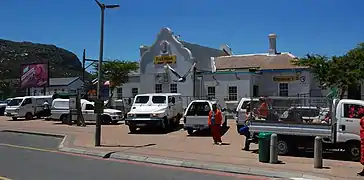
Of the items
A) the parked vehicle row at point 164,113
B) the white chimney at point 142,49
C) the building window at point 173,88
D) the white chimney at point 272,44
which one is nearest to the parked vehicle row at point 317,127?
the parked vehicle row at point 164,113

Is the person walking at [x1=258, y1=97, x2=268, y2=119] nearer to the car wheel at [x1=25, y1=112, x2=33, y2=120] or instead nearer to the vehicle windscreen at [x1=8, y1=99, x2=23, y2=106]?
the car wheel at [x1=25, y1=112, x2=33, y2=120]

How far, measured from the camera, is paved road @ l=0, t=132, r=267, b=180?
33.4 feet

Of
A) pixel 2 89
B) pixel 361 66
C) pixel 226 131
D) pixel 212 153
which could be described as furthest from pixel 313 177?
pixel 2 89

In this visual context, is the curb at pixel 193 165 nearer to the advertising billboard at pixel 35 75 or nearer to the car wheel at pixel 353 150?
the car wheel at pixel 353 150

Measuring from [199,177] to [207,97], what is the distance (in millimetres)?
25209

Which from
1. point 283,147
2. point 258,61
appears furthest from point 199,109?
point 258,61

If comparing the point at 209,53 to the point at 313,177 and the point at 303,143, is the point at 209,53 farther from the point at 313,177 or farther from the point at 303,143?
the point at 313,177

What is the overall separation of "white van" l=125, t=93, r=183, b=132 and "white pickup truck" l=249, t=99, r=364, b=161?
29.0 ft

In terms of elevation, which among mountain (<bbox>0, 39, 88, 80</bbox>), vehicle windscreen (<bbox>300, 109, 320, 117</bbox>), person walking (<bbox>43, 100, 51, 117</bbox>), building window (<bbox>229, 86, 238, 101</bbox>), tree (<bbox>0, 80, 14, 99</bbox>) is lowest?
person walking (<bbox>43, 100, 51, 117</bbox>)

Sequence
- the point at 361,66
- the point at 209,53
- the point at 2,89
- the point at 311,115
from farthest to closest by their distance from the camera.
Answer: the point at 2,89 → the point at 209,53 → the point at 361,66 → the point at 311,115

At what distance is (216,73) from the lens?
3556 centimetres

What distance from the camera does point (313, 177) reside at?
32.8 ft

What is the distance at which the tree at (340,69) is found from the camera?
2920 centimetres

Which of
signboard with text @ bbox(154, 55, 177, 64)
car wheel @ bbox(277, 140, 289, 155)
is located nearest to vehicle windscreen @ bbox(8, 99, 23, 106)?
signboard with text @ bbox(154, 55, 177, 64)
